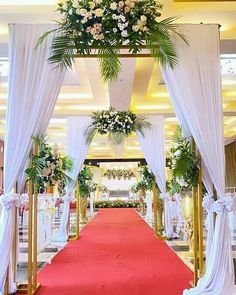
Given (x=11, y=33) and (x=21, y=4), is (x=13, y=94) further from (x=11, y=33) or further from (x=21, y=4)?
(x=21, y=4)

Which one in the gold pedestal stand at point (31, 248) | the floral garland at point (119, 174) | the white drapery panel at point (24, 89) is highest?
the floral garland at point (119, 174)

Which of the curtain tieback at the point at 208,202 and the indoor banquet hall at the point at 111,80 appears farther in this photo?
the curtain tieback at the point at 208,202

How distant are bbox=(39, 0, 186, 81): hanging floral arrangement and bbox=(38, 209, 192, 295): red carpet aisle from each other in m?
2.47

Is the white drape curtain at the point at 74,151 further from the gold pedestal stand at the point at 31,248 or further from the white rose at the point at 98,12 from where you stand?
the white rose at the point at 98,12

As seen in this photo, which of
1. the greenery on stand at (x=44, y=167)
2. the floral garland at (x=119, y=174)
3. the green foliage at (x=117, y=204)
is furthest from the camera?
the floral garland at (x=119, y=174)

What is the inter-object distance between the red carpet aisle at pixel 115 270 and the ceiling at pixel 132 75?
3.21m

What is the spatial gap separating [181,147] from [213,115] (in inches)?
24.8

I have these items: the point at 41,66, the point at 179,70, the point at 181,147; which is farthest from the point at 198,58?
the point at 41,66

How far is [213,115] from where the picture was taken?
427cm

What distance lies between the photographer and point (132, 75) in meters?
6.98

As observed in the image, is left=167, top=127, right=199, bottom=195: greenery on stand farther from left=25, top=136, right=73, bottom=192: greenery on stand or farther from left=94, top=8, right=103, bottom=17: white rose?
left=94, top=8, right=103, bottom=17: white rose

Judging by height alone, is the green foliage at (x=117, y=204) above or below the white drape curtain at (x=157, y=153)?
below

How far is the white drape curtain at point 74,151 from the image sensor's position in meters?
8.77

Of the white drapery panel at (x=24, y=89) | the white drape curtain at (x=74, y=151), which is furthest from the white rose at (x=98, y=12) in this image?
the white drape curtain at (x=74, y=151)
